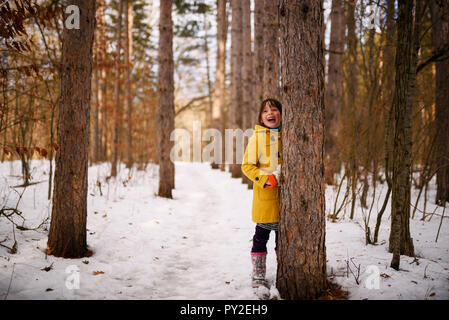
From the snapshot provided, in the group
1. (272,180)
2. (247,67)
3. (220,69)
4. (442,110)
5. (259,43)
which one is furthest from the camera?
(220,69)

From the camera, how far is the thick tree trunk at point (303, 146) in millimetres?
2236

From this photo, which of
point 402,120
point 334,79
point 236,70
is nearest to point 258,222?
point 402,120

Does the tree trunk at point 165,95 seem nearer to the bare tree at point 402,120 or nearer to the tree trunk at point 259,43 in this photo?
the tree trunk at point 259,43

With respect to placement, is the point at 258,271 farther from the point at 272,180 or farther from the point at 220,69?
the point at 220,69

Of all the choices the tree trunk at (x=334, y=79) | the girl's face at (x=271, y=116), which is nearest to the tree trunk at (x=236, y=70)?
the tree trunk at (x=334, y=79)

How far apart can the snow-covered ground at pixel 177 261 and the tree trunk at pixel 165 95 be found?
5.63 feet

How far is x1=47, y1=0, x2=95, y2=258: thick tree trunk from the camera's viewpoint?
9.75 ft

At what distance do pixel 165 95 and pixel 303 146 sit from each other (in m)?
5.43

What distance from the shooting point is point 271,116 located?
9.04 feet

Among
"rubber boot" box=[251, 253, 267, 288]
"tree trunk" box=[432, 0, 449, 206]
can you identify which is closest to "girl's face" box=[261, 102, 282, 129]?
"rubber boot" box=[251, 253, 267, 288]
